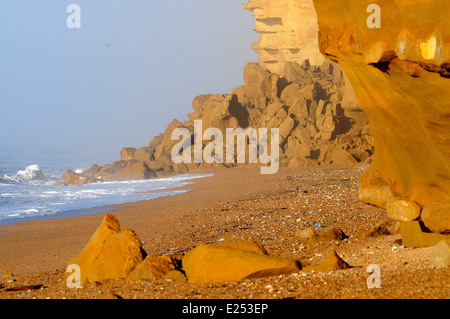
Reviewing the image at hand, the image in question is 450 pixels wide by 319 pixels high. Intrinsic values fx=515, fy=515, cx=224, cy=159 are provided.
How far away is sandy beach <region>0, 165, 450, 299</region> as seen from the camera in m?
5.00

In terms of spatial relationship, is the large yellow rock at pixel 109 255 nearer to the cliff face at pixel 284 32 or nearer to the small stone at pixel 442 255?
the small stone at pixel 442 255

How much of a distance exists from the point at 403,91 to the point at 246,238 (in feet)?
15.0

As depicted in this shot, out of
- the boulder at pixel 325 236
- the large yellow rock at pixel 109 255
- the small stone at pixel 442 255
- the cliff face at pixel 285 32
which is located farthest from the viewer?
the cliff face at pixel 285 32

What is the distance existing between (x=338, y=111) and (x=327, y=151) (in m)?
4.47

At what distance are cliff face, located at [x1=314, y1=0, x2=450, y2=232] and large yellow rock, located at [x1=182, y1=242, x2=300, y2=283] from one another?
218 centimetres

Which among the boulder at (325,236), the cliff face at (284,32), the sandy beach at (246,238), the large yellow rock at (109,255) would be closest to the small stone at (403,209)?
the sandy beach at (246,238)

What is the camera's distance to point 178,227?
1174 cm

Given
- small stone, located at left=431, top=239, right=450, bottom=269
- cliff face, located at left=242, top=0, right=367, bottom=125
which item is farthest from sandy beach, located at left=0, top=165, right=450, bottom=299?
cliff face, located at left=242, top=0, right=367, bottom=125

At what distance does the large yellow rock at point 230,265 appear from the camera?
5746 millimetres

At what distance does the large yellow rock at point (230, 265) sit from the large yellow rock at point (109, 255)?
898 mm

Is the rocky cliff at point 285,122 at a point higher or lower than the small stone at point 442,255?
lower

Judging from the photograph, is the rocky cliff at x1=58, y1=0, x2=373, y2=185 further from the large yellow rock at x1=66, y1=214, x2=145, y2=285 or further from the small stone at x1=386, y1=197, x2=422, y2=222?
the large yellow rock at x1=66, y1=214, x2=145, y2=285

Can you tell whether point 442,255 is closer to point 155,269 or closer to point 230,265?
point 230,265

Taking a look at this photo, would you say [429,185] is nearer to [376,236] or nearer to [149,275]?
[376,236]
